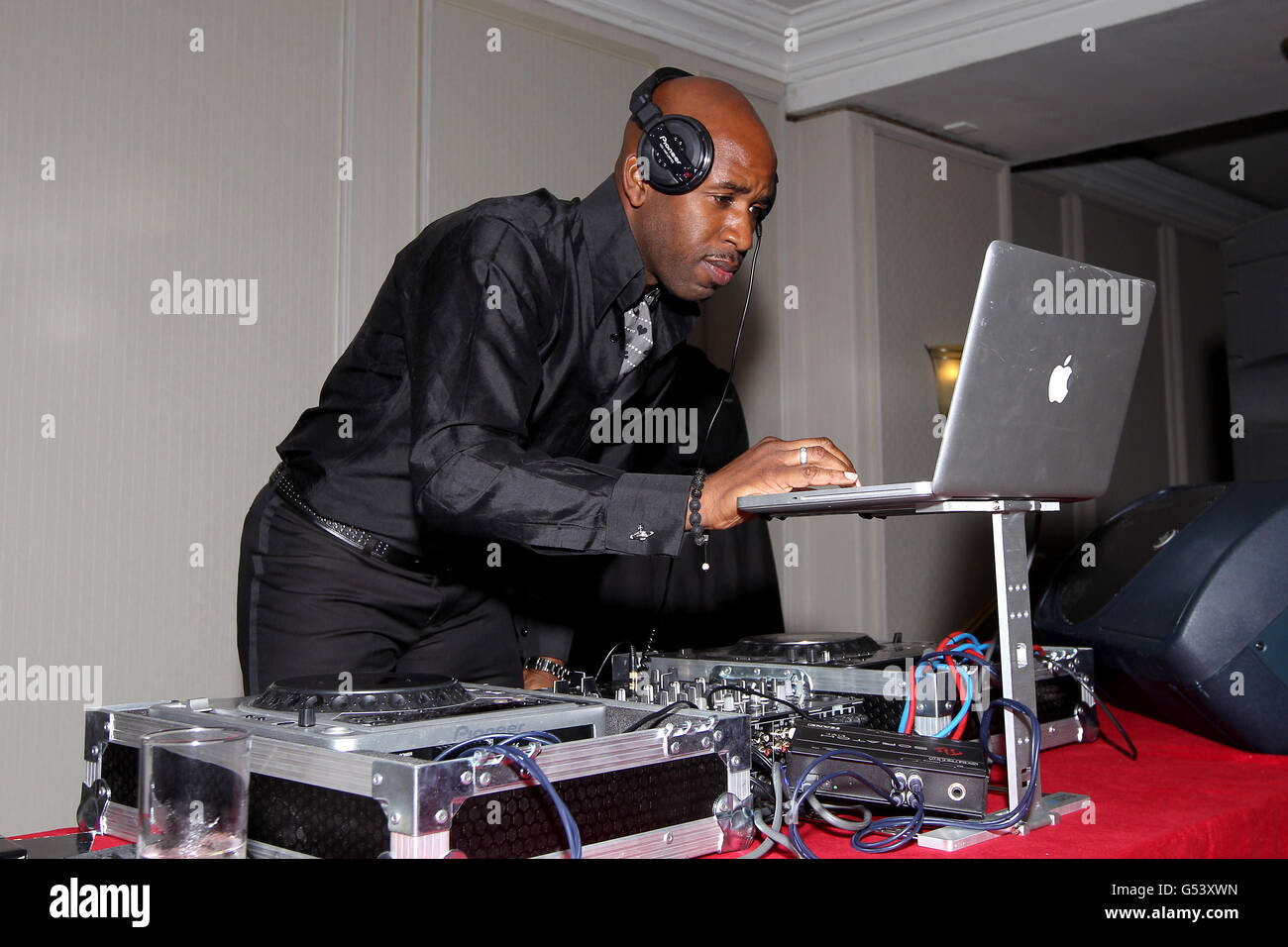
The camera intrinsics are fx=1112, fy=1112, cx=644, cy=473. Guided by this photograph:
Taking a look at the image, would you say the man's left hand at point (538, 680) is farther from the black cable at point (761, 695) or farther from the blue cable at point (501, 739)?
the blue cable at point (501, 739)

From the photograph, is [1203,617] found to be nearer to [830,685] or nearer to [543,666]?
[830,685]

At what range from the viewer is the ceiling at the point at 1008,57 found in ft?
10.1

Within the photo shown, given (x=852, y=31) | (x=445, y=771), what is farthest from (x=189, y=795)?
(x=852, y=31)

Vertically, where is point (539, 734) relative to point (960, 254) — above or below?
below

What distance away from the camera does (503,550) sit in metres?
1.71

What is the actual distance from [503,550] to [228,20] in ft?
5.06

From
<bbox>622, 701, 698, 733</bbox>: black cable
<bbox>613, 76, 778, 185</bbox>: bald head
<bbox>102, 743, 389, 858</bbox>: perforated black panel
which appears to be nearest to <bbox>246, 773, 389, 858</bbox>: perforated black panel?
<bbox>102, 743, 389, 858</bbox>: perforated black panel

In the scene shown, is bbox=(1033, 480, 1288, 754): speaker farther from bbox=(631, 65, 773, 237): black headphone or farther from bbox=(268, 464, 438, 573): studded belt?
bbox=(268, 464, 438, 573): studded belt

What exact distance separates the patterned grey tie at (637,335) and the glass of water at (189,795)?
0.93 meters

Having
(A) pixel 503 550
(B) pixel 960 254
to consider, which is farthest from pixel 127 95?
(B) pixel 960 254

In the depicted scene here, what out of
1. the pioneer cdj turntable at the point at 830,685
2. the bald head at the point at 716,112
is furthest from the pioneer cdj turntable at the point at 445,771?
the bald head at the point at 716,112

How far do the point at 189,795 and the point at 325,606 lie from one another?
722 mm

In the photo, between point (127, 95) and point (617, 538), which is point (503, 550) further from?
point (127, 95)

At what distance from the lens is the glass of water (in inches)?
30.5
